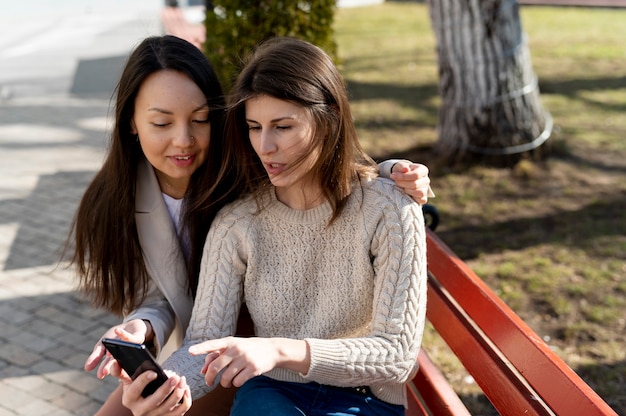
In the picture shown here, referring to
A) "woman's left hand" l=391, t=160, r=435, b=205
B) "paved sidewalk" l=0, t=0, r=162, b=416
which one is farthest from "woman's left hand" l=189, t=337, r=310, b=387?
"paved sidewalk" l=0, t=0, r=162, b=416

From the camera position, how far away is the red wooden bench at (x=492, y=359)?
199 centimetres

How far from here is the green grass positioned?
432cm

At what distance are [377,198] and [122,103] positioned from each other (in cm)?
93

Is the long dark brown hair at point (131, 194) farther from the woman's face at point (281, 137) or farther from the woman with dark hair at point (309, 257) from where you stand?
the woman's face at point (281, 137)

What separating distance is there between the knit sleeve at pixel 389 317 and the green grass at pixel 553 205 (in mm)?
1621

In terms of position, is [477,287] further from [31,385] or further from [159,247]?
[31,385]

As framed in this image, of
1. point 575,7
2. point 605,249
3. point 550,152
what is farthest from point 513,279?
point 575,7

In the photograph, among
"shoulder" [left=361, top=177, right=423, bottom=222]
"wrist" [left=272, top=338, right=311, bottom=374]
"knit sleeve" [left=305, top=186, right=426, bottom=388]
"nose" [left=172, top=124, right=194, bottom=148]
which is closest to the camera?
"wrist" [left=272, top=338, right=311, bottom=374]

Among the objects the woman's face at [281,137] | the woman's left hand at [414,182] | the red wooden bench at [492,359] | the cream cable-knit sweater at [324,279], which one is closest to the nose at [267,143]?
the woman's face at [281,137]

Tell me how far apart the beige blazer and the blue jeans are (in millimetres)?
465

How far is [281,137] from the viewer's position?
7.70 ft

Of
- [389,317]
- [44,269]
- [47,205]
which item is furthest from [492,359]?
[47,205]

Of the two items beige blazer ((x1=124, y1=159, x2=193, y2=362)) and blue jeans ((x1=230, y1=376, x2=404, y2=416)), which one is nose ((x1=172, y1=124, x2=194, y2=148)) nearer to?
beige blazer ((x1=124, y1=159, x2=193, y2=362))

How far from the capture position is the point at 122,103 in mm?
2658
